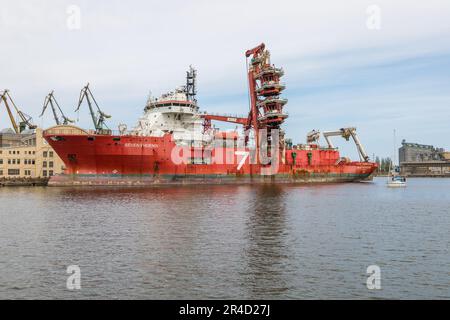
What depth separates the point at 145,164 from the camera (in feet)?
183

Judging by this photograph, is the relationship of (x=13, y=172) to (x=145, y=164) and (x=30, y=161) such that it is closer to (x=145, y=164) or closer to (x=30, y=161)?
(x=30, y=161)

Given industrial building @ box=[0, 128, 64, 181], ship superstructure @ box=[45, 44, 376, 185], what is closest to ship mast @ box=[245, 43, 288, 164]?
ship superstructure @ box=[45, 44, 376, 185]

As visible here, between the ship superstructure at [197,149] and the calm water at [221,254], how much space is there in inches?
986

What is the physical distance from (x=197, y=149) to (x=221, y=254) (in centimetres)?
4560

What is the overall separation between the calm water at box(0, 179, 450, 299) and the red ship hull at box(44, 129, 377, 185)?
80.7 ft

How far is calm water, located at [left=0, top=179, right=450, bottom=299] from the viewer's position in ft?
40.4

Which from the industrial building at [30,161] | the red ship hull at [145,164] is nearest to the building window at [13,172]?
the industrial building at [30,161]

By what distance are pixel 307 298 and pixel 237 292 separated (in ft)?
6.75

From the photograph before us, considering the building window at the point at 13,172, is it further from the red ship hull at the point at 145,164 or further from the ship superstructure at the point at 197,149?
the red ship hull at the point at 145,164

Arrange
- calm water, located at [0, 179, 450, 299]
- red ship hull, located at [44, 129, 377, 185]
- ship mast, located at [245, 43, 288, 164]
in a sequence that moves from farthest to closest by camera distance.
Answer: ship mast, located at [245, 43, 288, 164]
red ship hull, located at [44, 129, 377, 185]
calm water, located at [0, 179, 450, 299]

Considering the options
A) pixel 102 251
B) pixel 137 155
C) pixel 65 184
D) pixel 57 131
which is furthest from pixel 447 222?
pixel 57 131

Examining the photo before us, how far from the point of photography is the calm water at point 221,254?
12.3m

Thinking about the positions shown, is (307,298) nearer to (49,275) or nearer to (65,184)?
(49,275)

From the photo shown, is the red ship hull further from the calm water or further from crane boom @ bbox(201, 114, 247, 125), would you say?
the calm water
